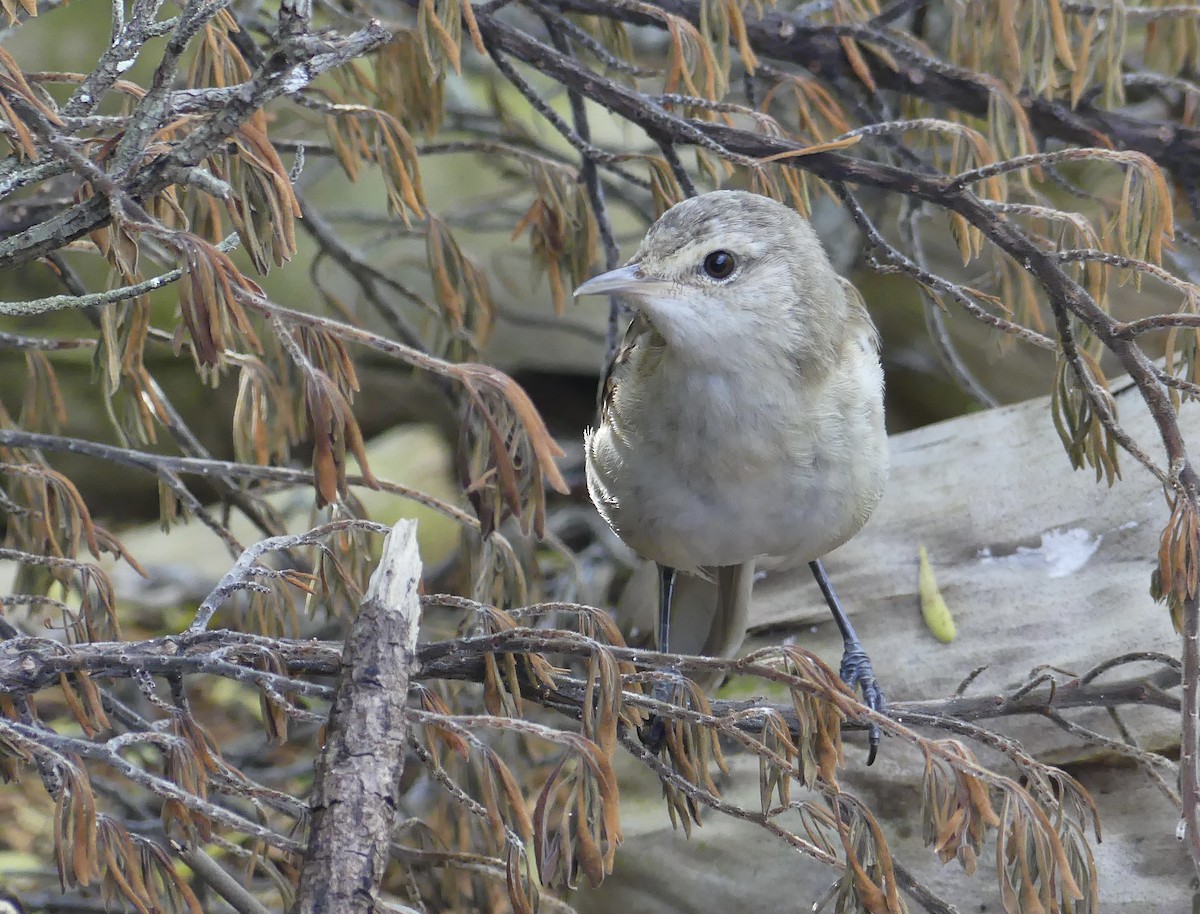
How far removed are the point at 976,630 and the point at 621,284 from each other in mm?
1774

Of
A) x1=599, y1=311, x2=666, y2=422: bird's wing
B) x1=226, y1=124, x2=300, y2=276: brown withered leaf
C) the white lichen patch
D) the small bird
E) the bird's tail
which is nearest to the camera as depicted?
x1=226, y1=124, x2=300, y2=276: brown withered leaf

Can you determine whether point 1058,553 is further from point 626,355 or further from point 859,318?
point 626,355

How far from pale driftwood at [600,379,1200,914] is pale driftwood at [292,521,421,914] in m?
2.00

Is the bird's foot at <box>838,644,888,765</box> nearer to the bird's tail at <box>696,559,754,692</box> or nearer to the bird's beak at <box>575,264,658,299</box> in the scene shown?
the bird's tail at <box>696,559,754,692</box>

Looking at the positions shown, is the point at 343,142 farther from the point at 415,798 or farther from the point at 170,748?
the point at 415,798

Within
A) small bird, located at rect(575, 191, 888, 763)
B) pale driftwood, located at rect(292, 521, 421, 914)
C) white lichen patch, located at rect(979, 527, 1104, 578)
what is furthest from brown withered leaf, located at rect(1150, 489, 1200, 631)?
white lichen patch, located at rect(979, 527, 1104, 578)

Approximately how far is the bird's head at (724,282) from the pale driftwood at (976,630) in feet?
4.10

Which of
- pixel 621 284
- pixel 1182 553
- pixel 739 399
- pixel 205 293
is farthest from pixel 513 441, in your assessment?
pixel 1182 553

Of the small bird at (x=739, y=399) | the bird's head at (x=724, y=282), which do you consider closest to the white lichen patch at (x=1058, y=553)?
the small bird at (x=739, y=399)

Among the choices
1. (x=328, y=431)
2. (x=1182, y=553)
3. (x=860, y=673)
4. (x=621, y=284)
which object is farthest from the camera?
(x=860, y=673)

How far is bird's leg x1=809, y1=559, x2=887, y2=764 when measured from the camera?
340 centimetres

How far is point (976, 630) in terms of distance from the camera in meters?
3.71

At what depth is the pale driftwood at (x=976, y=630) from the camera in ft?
10.5

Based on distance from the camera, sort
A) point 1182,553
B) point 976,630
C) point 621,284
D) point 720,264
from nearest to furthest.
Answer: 1. point 1182,553
2. point 621,284
3. point 720,264
4. point 976,630
